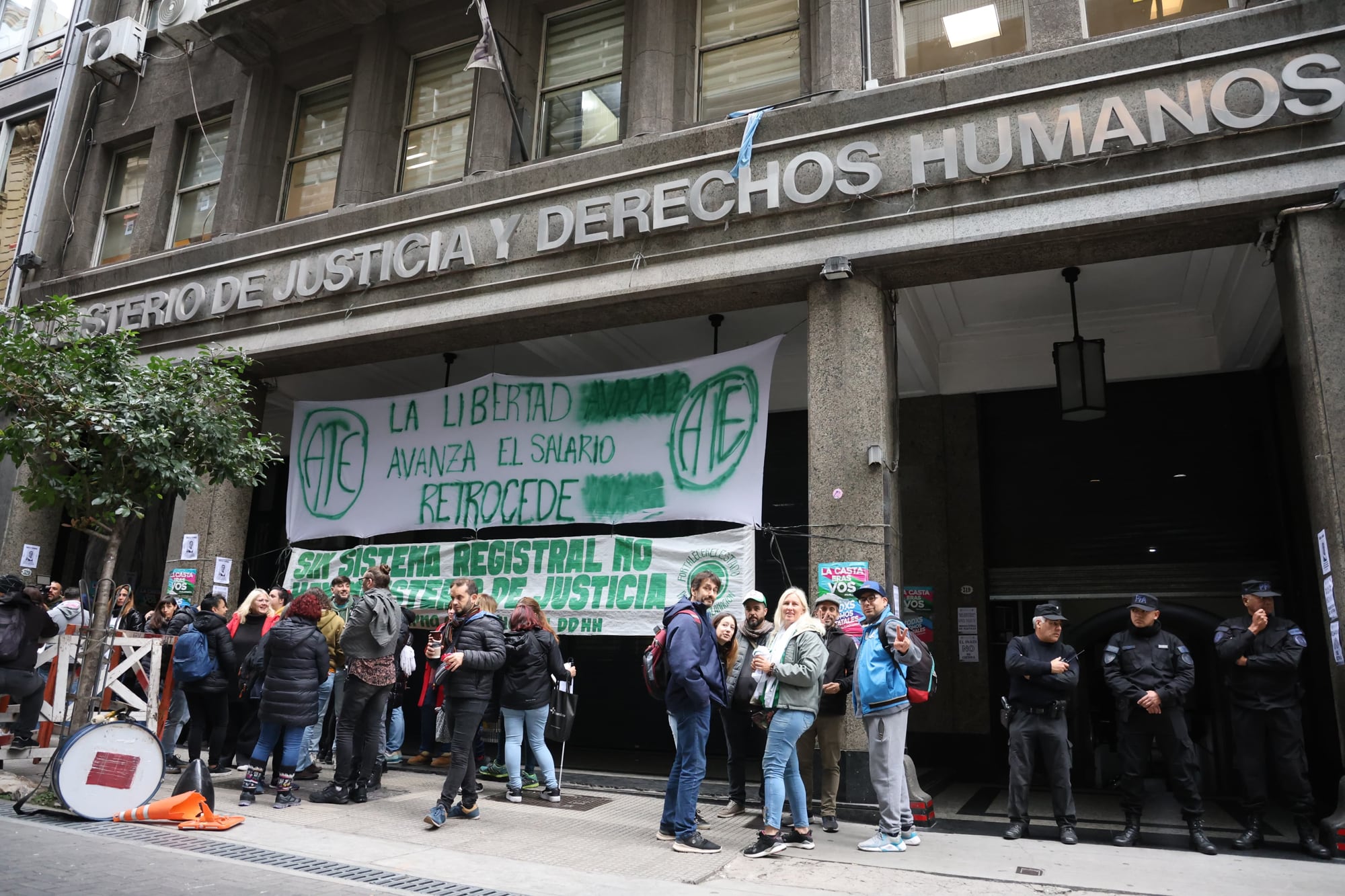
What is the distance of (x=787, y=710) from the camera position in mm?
6363

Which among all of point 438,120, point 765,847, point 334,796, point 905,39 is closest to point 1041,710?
point 765,847

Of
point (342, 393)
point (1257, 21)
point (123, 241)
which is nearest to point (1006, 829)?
point (1257, 21)

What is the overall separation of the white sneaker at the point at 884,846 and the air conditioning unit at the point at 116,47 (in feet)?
52.2

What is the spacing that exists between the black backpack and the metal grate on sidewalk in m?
1.68

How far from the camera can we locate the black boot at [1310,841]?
6.24 meters

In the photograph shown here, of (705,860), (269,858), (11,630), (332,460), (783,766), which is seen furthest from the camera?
(332,460)

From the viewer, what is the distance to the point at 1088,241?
800 cm

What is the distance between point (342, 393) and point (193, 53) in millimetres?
5956

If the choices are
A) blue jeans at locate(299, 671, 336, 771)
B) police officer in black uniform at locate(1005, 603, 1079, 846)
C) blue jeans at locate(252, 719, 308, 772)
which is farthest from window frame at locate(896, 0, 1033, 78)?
blue jeans at locate(252, 719, 308, 772)

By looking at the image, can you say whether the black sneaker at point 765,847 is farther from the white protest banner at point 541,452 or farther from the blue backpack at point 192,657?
the blue backpack at point 192,657

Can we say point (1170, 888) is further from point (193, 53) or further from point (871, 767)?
point (193, 53)

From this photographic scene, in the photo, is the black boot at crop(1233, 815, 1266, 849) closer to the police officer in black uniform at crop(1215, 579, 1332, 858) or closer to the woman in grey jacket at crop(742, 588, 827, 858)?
the police officer in black uniform at crop(1215, 579, 1332, 858)

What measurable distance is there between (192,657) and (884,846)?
6366mm

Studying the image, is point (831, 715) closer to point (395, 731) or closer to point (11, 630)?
point (395, 731)
